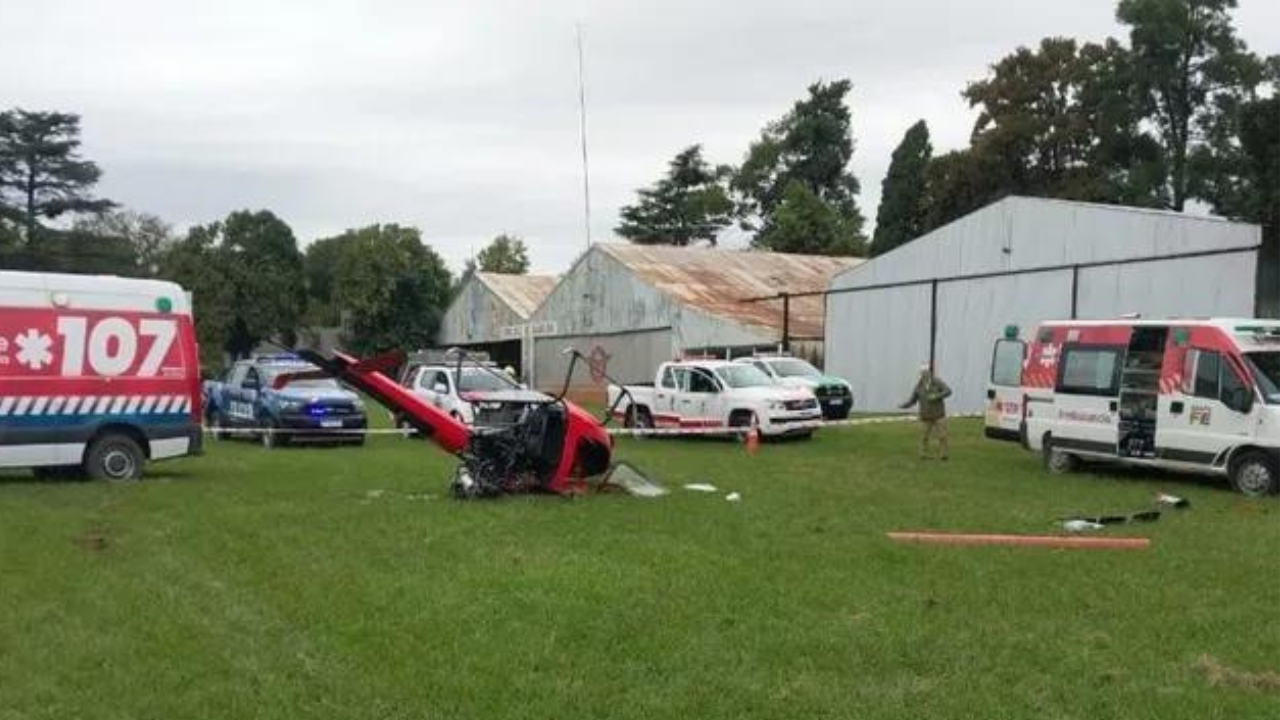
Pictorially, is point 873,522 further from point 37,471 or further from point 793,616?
point 37,471

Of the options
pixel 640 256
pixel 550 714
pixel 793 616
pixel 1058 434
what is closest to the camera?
pixel 550 714

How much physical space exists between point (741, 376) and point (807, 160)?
5869cm

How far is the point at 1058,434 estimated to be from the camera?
18609 millimetres

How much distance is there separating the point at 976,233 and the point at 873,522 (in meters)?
23.7

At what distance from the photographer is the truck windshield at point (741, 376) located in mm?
25931

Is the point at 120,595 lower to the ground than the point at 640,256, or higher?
lower

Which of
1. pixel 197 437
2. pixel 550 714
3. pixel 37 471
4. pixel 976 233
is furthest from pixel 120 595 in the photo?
pixel 976 233

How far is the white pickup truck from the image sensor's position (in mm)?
24938

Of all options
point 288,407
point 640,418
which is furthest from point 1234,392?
point 288,407

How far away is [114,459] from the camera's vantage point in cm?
1653

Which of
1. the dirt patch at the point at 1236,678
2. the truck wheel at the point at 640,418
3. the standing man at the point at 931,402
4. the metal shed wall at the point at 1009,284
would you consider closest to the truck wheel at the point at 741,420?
the truck wheel at the point at 640,418

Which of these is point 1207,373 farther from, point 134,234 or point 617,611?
point 134,234

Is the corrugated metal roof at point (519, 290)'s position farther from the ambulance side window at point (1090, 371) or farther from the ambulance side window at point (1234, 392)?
the ambulance side window at point (1234, 392)

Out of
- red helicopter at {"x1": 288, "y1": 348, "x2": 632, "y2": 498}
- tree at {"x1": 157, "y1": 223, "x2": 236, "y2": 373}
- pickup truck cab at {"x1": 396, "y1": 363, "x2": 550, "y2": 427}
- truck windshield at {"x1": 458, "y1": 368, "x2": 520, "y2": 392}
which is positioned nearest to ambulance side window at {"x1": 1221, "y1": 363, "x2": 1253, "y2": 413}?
red helicopter at {"x1": 288, "y1": 348, "x2": 632, "y2": 498}
